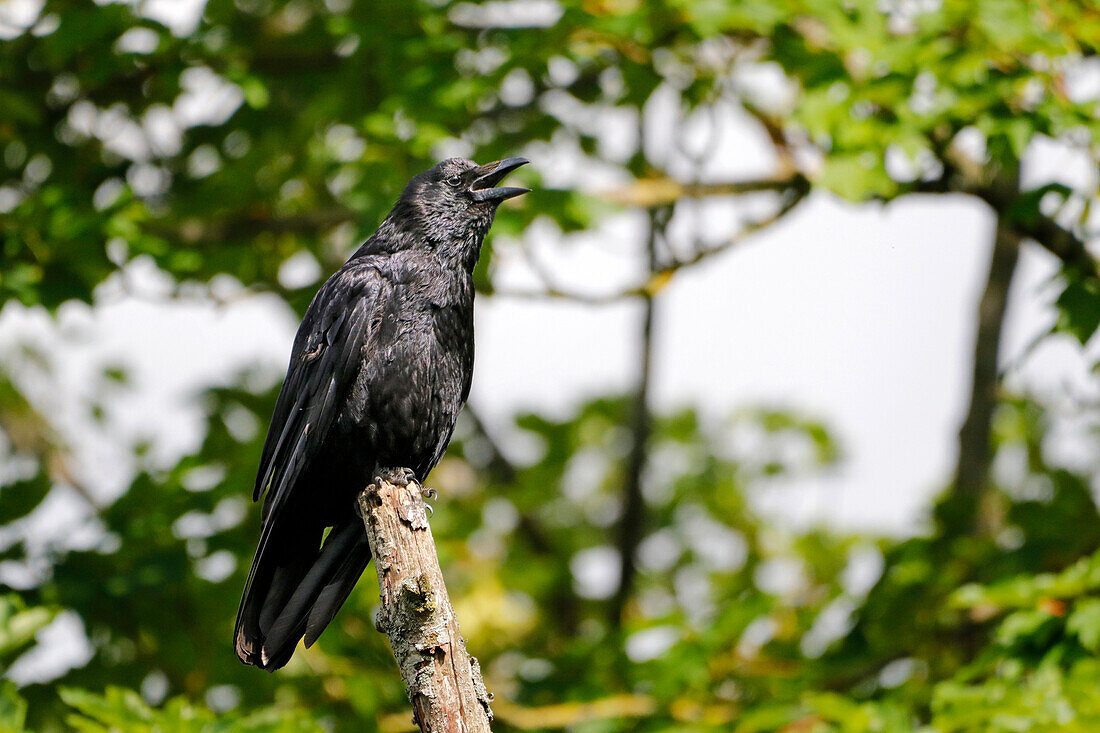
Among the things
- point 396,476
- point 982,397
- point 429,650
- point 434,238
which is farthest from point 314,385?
point 982,397

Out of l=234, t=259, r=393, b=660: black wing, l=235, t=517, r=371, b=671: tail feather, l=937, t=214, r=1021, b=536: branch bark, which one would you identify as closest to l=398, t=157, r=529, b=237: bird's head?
l=234, t=259, r=393, b=660: black wing

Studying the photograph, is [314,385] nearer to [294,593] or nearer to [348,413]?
[348,413]

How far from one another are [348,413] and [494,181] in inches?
40.5

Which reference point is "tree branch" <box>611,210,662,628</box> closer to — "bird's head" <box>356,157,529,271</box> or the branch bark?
the branch bark

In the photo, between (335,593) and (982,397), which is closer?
(335,593)

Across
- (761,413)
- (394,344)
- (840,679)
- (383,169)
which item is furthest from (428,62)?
(761,413)

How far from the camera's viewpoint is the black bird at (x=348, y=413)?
3293 mm

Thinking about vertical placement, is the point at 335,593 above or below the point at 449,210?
below

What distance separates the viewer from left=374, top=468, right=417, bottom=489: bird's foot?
3.17 meters

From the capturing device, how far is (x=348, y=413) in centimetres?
Result: 338

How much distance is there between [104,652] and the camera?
A: 13.9ft

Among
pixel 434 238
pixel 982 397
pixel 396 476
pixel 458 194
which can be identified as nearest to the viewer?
pixel 396 476

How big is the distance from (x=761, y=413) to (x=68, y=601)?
17.3 ft

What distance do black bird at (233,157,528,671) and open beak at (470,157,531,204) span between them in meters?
0.27
